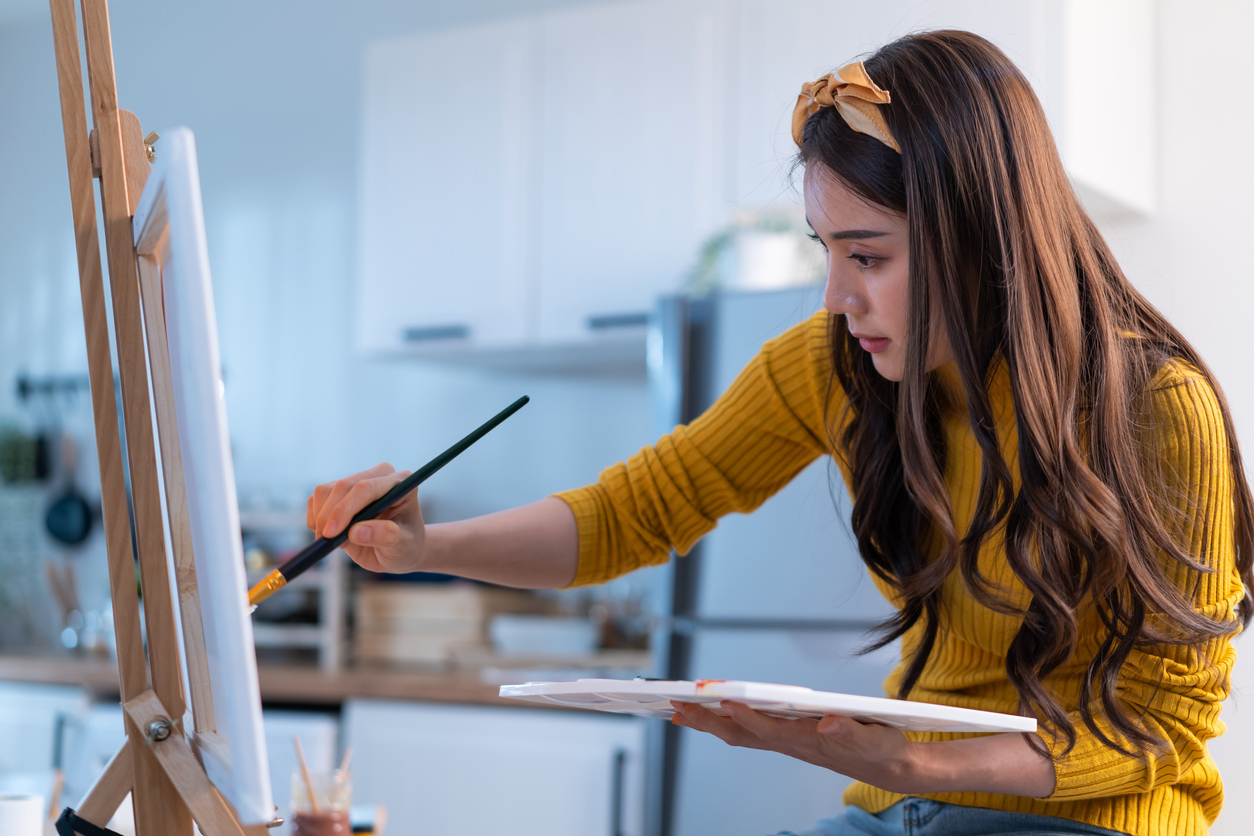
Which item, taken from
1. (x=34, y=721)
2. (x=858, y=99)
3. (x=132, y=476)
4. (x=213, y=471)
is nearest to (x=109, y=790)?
(x=132, y=476)

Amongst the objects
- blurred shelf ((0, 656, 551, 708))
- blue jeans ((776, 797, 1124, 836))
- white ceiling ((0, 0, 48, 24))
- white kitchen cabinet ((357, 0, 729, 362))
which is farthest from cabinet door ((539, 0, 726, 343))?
white ceiling ((0, 0, 48, 24))

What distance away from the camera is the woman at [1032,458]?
97cm

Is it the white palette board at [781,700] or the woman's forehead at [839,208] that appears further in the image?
the woman's forehead at [839,208]

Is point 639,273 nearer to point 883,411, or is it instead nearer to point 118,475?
point 883,411

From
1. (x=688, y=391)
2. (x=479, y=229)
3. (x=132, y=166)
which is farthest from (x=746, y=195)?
(x=132, y=166)

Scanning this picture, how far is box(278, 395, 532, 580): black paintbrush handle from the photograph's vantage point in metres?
0.89

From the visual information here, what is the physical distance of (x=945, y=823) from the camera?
41.2 inches

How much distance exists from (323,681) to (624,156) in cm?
128

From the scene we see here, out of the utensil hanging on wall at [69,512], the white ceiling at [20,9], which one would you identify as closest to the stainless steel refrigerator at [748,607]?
the utensil hanging on wall at [69,512]

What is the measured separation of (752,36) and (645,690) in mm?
1854

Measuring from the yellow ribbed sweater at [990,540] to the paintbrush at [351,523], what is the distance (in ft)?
1.06

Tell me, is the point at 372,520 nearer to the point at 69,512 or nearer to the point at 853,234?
the point at 853,234

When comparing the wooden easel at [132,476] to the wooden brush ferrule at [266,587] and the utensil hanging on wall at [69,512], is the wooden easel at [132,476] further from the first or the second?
the utensil hanging on wall at [69,512]

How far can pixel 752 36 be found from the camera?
2.32 m
